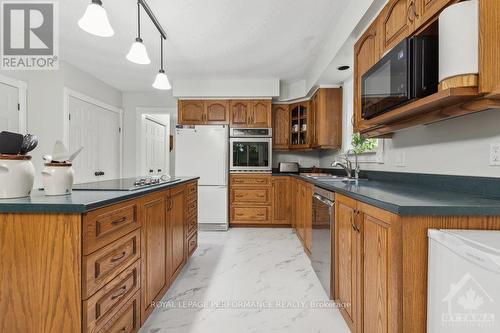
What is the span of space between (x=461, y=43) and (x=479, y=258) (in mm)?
856

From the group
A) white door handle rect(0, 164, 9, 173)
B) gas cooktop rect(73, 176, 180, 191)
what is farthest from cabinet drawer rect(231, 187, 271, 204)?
white door handle rect(0, 164, 9, 173)

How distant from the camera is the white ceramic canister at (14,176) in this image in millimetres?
1072

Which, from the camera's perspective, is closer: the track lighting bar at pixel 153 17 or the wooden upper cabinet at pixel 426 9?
the wooden upper cabinet at pixel 426 9

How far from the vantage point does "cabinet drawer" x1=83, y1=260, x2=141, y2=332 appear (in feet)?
3.36

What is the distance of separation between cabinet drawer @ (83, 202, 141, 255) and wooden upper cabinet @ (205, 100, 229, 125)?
9.71 ft

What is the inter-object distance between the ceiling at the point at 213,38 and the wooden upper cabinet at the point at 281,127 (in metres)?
0.57

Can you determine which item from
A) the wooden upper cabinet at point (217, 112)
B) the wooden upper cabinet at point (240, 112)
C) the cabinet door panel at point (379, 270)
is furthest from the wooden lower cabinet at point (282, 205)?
the cabinet door panel at point (379, 270)

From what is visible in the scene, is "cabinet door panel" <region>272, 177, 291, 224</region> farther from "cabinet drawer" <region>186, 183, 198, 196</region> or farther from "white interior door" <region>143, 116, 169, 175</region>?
"white interior door" <region>143, 116, 169, 175</region>

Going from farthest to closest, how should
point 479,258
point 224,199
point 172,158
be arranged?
point 172,158 < point 224,199 < point 479,258

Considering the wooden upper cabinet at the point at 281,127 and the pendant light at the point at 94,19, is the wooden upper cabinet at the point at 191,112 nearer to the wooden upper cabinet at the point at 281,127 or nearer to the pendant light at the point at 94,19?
the wooden upper cabinet at the point at 281,127

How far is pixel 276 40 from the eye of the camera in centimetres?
288

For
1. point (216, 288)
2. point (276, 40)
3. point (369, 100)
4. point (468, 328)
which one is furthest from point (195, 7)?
point (468, 328)

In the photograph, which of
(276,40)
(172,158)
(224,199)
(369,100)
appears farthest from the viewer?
(172,158)

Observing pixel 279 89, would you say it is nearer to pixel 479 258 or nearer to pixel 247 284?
pixel 247 284
